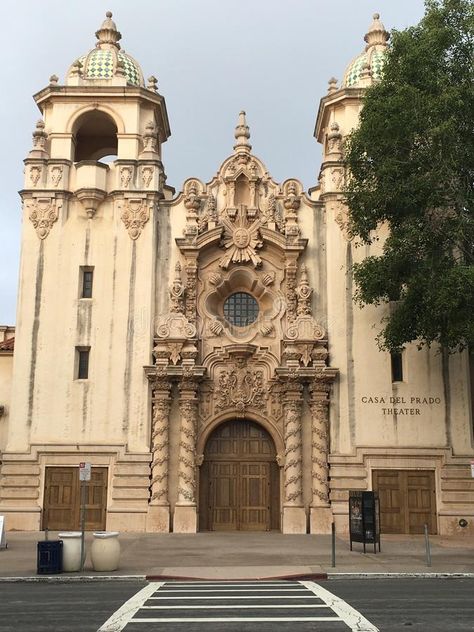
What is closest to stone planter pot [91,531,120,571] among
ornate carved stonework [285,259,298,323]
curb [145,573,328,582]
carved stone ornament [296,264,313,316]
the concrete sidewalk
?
the concrete sidewalk

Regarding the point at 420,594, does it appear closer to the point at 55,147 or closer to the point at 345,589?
the point at 345,589

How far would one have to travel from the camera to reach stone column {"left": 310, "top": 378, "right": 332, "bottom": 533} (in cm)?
2908

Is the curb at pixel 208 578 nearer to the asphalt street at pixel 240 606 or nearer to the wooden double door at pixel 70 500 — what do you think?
the asphalt street at pixel 240 606

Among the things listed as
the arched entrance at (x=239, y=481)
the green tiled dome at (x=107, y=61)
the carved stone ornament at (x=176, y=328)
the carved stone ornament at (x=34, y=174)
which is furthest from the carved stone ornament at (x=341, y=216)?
the carved stone ornament at (x=34, y=174)

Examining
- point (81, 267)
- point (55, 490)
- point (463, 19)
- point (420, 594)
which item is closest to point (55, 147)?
point (81, 267)

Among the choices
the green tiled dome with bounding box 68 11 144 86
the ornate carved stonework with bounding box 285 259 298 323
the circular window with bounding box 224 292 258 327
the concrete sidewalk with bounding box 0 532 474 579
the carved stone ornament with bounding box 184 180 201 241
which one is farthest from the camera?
the green tiled dome with bounding box 68 11 144 86

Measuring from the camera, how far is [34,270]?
3162 cm

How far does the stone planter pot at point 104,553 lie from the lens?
19.2 meters

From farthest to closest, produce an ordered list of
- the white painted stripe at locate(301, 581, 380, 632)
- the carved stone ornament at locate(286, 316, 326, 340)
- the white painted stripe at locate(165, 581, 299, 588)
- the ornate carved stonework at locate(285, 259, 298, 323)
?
the ornate carved stonework at locate(285, 259, 298, 323)
the carved stone ornament at locate(286, 316, 326, 340)
the white painted stripe at locate(165, 581, 299, 588)
the white painted stripe at locate(301, 581, 380, 632)

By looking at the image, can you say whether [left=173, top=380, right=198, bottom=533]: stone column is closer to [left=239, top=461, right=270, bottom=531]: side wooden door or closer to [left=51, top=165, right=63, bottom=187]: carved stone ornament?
[left=239, top=461, right=270, bottom=531]: side wooden door

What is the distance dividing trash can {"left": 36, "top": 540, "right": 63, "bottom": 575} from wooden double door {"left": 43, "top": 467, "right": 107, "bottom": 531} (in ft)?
35.0

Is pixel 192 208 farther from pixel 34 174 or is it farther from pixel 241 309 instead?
pixel 34 174

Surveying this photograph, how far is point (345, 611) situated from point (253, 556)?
996 centimetres

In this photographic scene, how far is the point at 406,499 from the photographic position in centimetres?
2966
